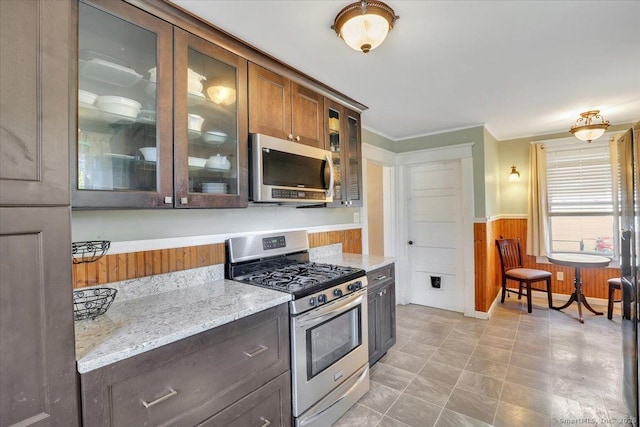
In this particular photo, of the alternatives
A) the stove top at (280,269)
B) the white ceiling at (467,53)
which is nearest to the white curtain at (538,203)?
the white ceiling at (467,53)

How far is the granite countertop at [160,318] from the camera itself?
1029mm

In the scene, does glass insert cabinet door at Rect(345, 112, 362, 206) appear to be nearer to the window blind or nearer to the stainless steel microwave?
the stainless steel microwave

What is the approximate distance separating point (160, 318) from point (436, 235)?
3.65 m

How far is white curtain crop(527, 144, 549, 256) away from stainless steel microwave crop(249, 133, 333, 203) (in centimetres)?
359

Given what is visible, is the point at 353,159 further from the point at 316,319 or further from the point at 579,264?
the point at 579,264

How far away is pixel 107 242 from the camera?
4.81ft

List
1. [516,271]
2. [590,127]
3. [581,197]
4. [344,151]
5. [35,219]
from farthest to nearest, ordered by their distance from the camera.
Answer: [581,197] → [516,271] → [590,127] → [344,151] → [35,219]

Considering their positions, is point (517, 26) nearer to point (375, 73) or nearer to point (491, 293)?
point (375, 73)

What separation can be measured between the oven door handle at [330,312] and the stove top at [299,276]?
126 millimetres

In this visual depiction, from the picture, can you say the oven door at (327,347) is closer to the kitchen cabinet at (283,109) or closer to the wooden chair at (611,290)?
the kitchen cabinet at (283,109)

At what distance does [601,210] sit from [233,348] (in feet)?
16.6

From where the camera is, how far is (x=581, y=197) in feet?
13.5

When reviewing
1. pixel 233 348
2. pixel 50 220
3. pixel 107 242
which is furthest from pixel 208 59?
pixel 233 348

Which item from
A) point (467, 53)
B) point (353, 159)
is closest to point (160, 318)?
point (353, 159)
